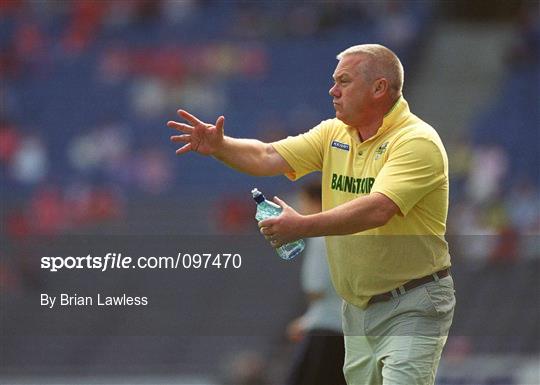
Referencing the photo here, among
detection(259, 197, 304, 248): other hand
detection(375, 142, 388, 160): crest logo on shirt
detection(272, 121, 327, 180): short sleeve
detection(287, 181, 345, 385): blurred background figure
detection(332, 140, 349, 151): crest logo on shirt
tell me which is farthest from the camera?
detection(287, 181, 345, 385): blurred background figure

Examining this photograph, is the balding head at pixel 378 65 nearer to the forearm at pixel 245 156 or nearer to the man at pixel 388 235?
the man at pixel 388 235

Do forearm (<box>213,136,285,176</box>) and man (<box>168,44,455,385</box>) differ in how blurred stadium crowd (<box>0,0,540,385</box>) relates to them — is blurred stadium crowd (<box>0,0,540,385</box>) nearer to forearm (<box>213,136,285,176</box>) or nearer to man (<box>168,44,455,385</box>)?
forearm (<box>213,136,285,176</box>)

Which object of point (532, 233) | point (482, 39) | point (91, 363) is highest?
point (482, 39)

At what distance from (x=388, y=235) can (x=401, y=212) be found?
0.73 feet

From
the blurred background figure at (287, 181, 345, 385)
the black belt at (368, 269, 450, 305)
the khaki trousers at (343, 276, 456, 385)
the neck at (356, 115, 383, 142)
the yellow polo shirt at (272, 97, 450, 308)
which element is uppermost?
the neck at (356, 115, 383, 142)

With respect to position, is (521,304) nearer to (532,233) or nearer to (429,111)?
(532,233)

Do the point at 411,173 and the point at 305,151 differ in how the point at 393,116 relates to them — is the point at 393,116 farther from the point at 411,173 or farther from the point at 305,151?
the point at 305,151

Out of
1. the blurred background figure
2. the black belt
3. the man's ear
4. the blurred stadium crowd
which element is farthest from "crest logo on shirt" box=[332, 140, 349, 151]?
the blurred stadium crowd

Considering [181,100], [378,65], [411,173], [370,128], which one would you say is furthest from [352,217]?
[181,100]

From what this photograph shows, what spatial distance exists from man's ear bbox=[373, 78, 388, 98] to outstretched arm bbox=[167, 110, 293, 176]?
0.69 meters

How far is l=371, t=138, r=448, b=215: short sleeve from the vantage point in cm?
554

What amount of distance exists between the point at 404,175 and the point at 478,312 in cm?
862

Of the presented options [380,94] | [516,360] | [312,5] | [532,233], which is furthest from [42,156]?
[380,94]

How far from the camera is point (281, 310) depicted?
1446 centimetres
